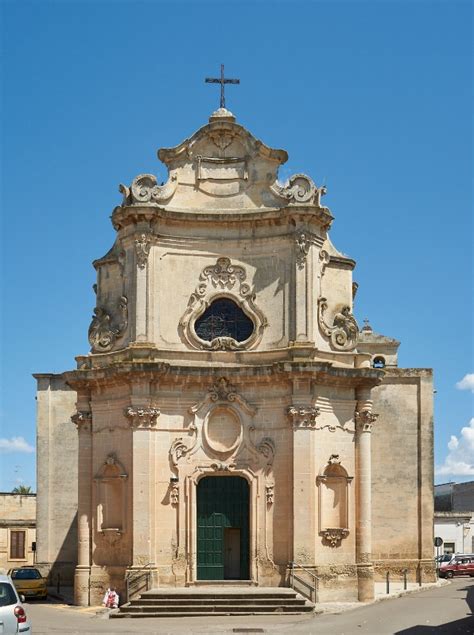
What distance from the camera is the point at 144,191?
110ft

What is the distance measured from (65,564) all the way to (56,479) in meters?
3.10

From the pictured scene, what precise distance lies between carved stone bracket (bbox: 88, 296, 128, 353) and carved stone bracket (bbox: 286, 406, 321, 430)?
18.0 ft

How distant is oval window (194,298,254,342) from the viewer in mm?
33938

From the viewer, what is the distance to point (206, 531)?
32.7 m

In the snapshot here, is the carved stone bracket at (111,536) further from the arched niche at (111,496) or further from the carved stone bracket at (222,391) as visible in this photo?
the carved stone bracket at (222,391)

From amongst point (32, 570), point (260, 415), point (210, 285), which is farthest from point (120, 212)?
point (32, 570)

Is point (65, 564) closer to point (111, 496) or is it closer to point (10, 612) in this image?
point (111, 496)

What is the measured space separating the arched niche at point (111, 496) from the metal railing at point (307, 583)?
4.99m

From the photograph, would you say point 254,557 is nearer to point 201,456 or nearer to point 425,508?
point 201,456

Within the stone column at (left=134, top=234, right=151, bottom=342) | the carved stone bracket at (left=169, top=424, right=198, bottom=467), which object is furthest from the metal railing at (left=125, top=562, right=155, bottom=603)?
the stone column at (left=134, top=234, right=151, bottom=342)

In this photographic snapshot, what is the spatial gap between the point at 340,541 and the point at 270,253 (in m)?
8.56

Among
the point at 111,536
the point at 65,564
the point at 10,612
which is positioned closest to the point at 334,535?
the point at 111,536

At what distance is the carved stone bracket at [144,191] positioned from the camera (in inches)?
1323

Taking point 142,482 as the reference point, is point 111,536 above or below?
below
